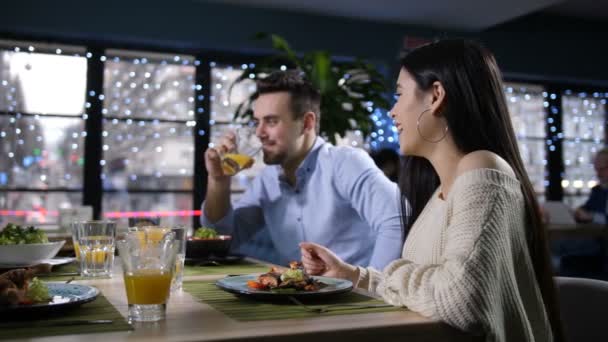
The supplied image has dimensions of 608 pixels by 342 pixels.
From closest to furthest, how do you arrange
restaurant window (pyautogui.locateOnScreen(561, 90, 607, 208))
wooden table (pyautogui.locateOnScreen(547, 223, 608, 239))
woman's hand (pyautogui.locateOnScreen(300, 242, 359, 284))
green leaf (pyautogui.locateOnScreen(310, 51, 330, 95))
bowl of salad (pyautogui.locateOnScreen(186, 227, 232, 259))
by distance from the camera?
1. woman's hand (pyautogui.locateOnScreen(300, 242, 359, 284))
2. bowl of salad (pyautogui.locateOnScreen(186, 227, 232, 259))
3. green leaf (pyautogui.locateOnScreen(310, 51, 330, 95))
4. wooden table (pyautogui.locateOnScreen(547, 223, 608, 239))
5. restaurant window (pyautogui.locateOnScreen(561, 90, 607, 208))

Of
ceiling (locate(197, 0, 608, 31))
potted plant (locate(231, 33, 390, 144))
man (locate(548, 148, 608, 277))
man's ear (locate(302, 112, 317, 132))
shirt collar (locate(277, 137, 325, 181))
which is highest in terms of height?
ceiling (locate(197, 0, 608, 31))

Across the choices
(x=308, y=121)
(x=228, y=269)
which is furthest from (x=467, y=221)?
Result: (x=308, y=121)

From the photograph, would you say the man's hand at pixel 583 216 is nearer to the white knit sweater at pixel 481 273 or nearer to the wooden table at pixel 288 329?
the white knit sweater at pixel 481 273

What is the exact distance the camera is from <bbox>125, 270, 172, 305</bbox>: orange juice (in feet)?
3.07

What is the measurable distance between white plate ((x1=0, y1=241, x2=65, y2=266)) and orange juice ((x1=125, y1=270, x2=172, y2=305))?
0.62m

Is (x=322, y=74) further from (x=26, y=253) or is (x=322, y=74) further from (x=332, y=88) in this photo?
(x=26, y=253)

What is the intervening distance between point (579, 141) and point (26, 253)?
6762mm

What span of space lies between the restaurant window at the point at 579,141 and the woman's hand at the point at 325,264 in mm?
6110

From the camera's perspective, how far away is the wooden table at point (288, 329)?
83cm

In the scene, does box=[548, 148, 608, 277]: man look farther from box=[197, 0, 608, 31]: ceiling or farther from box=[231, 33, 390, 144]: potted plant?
box=[231, 33, 390, 144]: potted plant

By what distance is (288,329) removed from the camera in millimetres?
867

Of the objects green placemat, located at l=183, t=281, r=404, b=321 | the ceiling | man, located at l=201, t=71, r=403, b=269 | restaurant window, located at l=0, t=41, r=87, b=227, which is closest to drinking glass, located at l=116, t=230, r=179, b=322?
green placemat, located at l=183, t=281, r=404, b=321

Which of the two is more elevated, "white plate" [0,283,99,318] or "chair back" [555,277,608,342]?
"white plate" [0,283,99,318]

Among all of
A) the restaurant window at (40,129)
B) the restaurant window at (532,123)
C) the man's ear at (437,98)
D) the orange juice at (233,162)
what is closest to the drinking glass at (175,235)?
the man's ear at (437,98)
